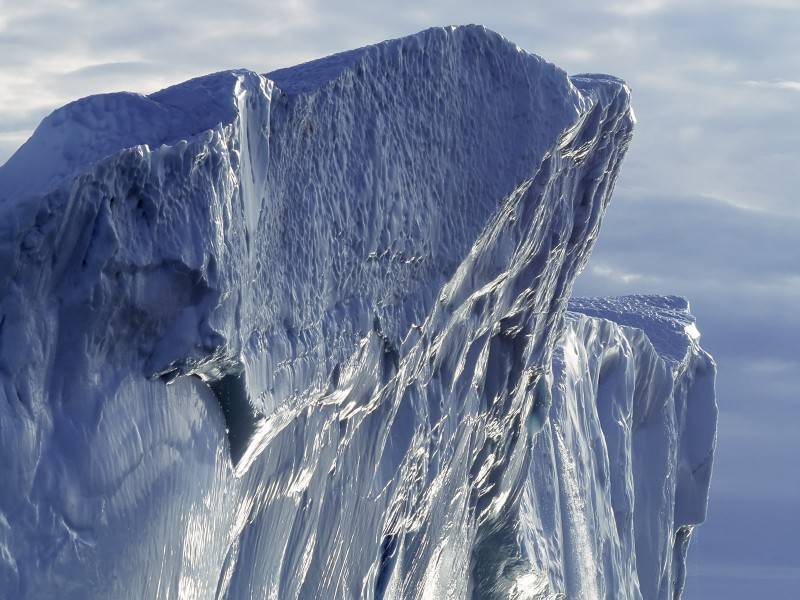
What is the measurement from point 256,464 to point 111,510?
0.81 meters

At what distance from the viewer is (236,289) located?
13.2ft

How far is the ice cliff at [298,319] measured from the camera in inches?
140

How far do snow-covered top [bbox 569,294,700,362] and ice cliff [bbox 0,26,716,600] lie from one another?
3.90m

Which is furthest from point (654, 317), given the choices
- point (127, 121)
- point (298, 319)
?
point (127, 121)

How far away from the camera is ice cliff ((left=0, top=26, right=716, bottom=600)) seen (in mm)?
3551

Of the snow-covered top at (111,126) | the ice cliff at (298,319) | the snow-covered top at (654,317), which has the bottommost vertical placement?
the snow-covered top at (654,317)

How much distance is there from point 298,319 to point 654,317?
7536 mm

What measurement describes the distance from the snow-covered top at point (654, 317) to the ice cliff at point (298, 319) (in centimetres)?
390

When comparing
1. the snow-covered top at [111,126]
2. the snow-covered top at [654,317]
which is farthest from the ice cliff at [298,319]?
the snow-covered top at [654,317]

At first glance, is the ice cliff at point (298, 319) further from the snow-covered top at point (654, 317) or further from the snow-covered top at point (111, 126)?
the snow-covered top at point (654, 317)

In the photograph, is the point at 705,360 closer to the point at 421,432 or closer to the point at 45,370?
the point at 421,432

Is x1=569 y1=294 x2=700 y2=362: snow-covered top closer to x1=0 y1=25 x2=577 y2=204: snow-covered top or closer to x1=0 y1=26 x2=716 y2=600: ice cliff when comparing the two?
x1=0 y1=26 x2=716 y2=600: ice cliff

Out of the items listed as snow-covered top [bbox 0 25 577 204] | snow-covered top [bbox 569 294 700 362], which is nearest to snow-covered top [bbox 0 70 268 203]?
snow-covered top [bbox 0 25 577 204]

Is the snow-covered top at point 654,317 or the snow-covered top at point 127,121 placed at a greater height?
the snow-covered top at point 127,121
